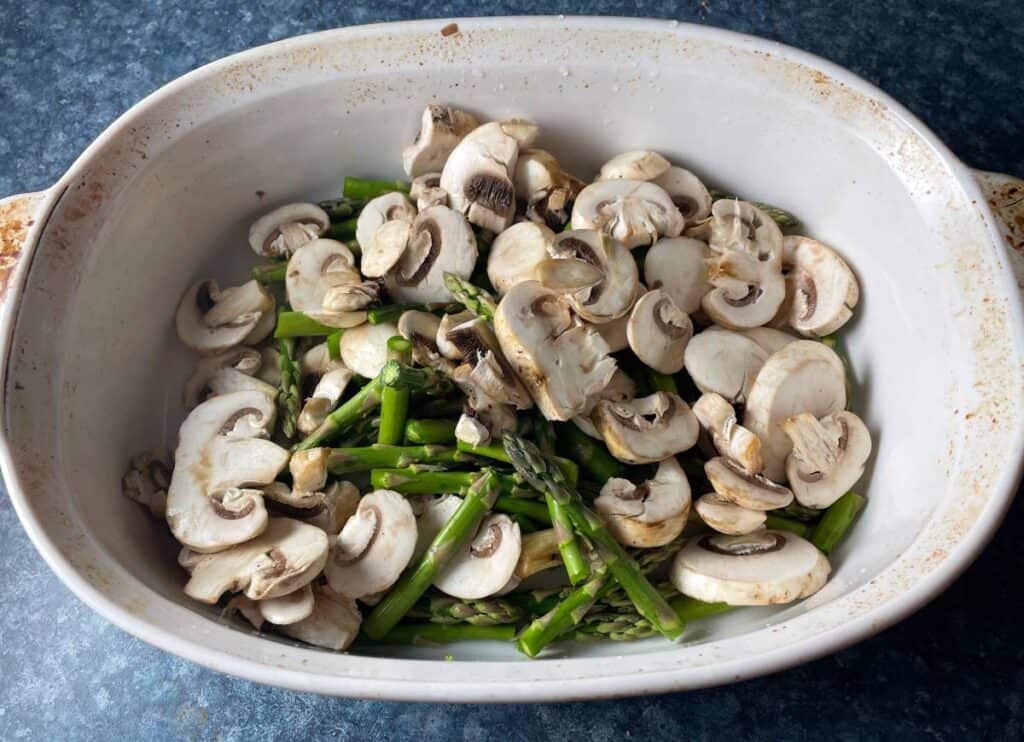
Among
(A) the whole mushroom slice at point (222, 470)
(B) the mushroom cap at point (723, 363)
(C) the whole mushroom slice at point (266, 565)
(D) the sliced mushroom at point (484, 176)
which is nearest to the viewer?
(C) the whole mushroom slice at point (266, 565)

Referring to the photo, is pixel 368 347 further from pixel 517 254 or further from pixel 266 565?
pixel 266 565

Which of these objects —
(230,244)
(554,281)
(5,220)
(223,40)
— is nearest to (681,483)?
(554,281)

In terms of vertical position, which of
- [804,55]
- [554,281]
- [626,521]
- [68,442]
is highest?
[804,55]

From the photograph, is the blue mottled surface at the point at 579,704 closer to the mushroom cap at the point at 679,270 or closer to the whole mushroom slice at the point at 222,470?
the whole mushroom slice at the point at 222,470

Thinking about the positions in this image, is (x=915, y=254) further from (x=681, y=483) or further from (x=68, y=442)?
(x=68, y=442)

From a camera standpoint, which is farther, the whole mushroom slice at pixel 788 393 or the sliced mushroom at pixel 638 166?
the sliced mushroom at pixel 638 166

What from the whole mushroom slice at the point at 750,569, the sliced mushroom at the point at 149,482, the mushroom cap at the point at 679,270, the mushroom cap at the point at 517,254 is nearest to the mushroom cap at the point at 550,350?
the mushroom cap at the point at 517,254
